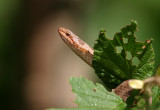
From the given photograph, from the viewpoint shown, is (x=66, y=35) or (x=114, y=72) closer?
(x=114, y=72)

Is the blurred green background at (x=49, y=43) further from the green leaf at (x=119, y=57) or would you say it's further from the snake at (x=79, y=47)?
the green leaf at (x=119, y=57)

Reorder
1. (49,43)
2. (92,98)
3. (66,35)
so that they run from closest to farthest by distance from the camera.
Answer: (92,98) < (66,35) < (49,43)

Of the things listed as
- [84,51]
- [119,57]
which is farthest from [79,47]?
[119,57]

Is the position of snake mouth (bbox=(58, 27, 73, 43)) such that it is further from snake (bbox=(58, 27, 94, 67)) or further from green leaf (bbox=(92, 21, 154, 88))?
green leaf (bbox=(92, 21, 154, 88))

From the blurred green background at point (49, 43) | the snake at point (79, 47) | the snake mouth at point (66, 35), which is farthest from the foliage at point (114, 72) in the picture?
the blurred green background at point (49, 43)

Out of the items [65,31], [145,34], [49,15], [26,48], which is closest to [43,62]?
[26,48]

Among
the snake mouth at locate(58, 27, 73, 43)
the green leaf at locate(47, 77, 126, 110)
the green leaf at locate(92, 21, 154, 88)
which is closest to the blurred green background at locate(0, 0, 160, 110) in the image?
the snake mouth at locate(58, 27, 73, 43)

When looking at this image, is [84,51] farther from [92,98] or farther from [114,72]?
[92,98]
